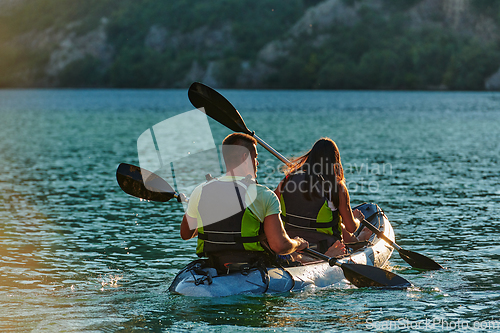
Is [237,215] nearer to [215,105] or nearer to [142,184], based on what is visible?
[142,184]

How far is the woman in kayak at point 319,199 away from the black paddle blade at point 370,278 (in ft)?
1.43

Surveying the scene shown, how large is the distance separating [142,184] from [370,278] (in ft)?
12.0

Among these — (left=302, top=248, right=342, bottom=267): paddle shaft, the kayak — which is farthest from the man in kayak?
(left=302, top=248, right=342, bottom=267): paddle shaft

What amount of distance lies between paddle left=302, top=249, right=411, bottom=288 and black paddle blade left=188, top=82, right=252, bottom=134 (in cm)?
282

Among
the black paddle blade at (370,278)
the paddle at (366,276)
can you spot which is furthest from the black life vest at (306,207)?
the black paddle blade at (370,278)

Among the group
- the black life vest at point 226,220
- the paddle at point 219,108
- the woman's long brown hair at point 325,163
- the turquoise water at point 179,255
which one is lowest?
the turquoise water at point 179,255

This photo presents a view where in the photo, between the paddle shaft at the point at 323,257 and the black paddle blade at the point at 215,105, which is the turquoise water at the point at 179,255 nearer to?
the paddle shaft at the point at 323,257

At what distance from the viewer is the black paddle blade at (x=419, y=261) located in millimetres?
10070

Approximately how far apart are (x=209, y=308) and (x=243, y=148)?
6.81 feet

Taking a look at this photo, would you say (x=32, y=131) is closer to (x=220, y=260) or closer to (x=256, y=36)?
(x=220, y=260)

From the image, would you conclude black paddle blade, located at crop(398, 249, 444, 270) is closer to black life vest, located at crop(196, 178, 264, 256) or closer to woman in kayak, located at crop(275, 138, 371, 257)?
woman in kayak, located at crop(275, 138, 371, 257)

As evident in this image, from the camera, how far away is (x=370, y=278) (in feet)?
28.6

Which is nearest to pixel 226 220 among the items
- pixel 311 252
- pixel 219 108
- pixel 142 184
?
pixel 311 252

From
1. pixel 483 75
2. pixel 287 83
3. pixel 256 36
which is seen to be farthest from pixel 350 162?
pixel 256 36
